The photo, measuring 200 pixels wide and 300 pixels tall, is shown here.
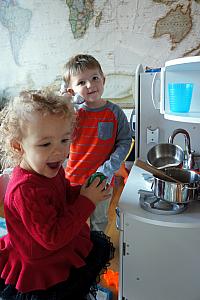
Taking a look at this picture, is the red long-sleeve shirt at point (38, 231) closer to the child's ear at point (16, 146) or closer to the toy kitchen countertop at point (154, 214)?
the child's ear at point (16, 146)

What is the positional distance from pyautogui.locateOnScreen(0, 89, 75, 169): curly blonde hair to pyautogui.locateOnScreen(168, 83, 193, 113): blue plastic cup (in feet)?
1.45

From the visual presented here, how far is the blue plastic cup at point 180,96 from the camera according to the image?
39.8 inches

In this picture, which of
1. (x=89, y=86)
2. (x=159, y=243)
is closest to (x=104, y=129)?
(x=89, y=86)

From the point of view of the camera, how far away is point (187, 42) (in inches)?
84.9

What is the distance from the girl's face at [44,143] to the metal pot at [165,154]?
50 centimetres

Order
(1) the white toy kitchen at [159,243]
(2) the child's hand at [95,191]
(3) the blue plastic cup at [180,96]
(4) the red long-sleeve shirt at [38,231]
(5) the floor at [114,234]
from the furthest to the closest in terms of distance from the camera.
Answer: (5) the floor at [114,234] → (3) the blue plastic cup at [180,96] → (1) the white toy kitchen at [159,243] → (2) the child's hand at [95,191] → (4) the red long-sleeve shirt at [38,231]

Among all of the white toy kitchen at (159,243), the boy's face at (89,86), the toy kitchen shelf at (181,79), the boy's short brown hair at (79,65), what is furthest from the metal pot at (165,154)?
the boy's short brown hair at (79,65)

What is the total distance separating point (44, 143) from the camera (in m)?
0.71

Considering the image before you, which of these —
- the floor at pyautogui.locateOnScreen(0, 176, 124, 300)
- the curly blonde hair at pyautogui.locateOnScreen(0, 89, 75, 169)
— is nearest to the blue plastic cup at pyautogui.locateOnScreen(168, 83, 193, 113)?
the curly blonde hair at pyautogui.locateOnScreen(0, 89, 75, 169)

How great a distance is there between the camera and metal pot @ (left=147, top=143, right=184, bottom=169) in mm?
1125

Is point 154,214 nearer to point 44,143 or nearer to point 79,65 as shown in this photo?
point 44,143

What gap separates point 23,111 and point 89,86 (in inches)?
20.4

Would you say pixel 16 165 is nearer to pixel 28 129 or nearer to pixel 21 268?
pixel 28 129

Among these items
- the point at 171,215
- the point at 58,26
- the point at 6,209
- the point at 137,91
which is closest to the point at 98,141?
the point at 137,91
